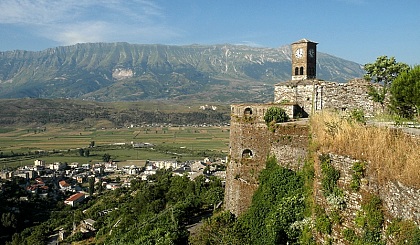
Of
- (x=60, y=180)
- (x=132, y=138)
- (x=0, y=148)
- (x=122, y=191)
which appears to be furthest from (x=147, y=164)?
(x=0, y=148)

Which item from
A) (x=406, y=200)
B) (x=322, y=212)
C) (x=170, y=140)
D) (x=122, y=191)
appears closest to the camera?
(x=406, y=200)

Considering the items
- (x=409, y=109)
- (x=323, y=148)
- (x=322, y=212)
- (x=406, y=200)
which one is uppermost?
(x=409, y=109)

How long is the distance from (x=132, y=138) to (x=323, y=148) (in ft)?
565

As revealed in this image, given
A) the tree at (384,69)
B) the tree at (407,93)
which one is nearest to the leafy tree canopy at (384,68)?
the tree at (384,69)

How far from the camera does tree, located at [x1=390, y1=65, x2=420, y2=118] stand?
50.3ft

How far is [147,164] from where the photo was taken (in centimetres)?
12375

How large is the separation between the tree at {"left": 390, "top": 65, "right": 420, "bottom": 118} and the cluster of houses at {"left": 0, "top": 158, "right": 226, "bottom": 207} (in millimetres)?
75208

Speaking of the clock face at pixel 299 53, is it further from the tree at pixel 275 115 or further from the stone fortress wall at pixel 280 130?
the tree at pixel 275 115

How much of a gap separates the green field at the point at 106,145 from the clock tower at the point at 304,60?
366 ft

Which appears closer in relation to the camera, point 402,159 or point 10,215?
point 402,159

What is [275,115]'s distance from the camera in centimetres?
1822

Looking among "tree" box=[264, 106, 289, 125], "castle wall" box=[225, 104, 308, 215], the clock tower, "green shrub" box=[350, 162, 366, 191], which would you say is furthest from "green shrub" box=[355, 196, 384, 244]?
the clock tower

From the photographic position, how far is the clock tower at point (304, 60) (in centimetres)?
2464

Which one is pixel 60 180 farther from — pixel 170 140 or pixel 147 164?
pixel 170 140
